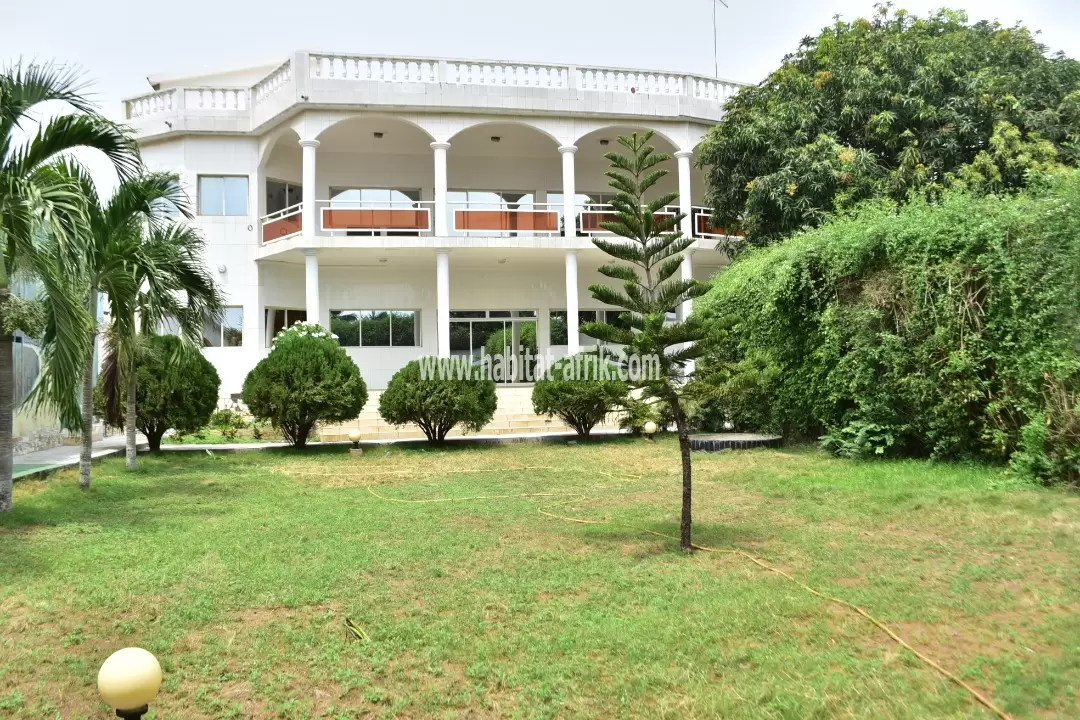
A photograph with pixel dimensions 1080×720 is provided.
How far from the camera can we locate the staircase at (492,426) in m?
16.9

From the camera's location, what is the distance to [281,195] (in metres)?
22.5

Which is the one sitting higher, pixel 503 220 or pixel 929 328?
pixel 503 220

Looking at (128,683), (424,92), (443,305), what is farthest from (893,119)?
(128,683)

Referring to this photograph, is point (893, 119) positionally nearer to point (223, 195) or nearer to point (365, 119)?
point (365, 119)

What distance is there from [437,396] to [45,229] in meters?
Result: 7.87

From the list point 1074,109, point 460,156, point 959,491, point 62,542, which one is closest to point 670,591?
point 959,491

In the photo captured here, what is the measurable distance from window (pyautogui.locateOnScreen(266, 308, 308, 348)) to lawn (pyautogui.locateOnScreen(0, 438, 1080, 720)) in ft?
42.7

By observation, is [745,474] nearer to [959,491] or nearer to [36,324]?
[959,491]

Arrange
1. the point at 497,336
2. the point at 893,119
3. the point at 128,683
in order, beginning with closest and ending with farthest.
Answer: the point at 128,683 → the point at 893,119 → the point at 497,336

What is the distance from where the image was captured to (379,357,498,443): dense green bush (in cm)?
1422

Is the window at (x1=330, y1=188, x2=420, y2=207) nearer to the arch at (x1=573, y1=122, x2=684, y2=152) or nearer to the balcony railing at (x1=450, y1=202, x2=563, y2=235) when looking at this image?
the balcony railing at (x1=450, y1=202, x2=563, y2=235)

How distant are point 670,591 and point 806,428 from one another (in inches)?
352

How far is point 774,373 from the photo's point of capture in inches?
489

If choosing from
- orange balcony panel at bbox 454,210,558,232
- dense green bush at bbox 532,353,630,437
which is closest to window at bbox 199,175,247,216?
orange balcony panel at bbox 454,210,558,232
